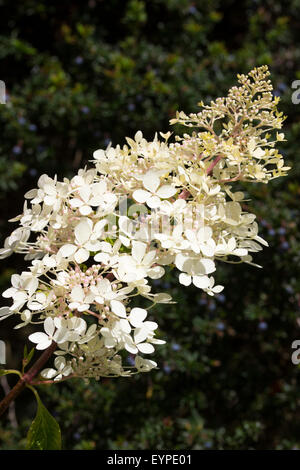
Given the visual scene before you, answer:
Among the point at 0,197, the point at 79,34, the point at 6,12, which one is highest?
the point at 6,12

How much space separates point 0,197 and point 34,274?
1.41m

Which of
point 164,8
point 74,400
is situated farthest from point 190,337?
point 164,8

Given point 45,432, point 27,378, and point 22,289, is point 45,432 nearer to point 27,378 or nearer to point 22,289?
point 27,378

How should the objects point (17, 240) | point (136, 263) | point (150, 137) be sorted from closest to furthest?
point (136, 263)
point (17, 240)
point (150, 137)

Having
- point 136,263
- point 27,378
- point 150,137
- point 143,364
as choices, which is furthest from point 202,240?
point 150,137

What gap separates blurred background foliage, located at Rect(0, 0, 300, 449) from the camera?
5.30 ft

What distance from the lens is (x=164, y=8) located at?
224 cm

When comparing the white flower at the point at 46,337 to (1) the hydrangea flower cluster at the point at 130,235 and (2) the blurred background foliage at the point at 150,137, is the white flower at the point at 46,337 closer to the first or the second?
(1) the hydrangea flower cluster at the point at 130,235

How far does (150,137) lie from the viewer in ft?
6.03

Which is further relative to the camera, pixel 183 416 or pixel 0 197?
pixel 0 197

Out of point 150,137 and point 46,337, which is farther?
point 150,137

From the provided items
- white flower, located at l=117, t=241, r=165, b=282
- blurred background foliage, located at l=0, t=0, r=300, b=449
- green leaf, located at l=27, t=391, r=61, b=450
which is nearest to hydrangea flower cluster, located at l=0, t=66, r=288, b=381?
white flower, located at l=117, t=241, r=165, b=282

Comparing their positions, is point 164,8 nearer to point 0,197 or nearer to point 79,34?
point 79,34

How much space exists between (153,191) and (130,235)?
0.21 feet
